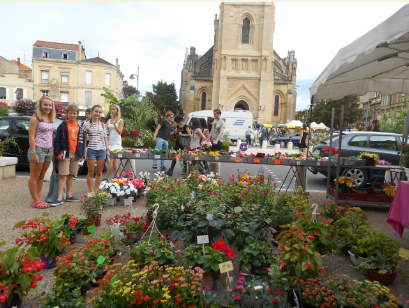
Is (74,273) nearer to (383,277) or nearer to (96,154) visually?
(383,277)

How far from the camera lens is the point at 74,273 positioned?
8.48 feet

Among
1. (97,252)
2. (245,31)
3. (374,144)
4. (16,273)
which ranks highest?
(245,31)

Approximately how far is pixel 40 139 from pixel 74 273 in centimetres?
321

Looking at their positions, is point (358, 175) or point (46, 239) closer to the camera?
point (46, 239)

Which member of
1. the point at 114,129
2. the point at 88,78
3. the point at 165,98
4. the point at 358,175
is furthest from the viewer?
the point at 165,98

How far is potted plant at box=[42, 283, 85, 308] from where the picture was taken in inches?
90.3

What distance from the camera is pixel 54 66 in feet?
136

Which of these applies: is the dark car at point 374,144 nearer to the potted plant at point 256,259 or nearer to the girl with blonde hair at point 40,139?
the potted plant at point 256,259

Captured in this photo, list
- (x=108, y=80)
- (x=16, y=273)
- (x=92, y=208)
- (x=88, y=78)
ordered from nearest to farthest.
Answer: (x=16, y=273) < (x=92, y=208) < (x=88, y=78) < (x=108, y=80)

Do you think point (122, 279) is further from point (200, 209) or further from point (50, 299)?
point (200, 209)

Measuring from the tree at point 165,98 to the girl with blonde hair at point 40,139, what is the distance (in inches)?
1695

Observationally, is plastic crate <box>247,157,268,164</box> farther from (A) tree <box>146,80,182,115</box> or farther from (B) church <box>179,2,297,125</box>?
(A) tree <box>146,80,182,115</box>

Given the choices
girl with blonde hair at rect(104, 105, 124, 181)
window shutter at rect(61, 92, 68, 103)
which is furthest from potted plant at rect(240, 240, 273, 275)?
window shutter at rect(61, 92, 68, 103)

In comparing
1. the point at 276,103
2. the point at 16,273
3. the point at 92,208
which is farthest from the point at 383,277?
the point at 276,103
